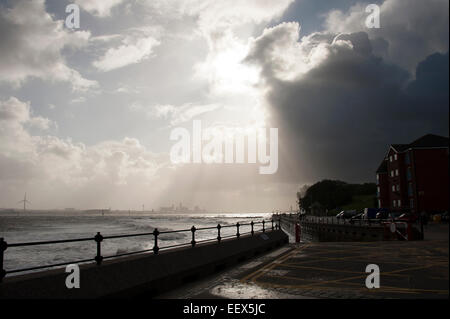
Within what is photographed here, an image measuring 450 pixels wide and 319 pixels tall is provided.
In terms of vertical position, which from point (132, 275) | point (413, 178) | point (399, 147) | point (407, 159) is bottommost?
point (132, 275)

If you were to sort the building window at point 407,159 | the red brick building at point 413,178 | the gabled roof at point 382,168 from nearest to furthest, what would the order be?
the red brick building at point 413,178, the building window at point 407,159, the gabled roof at point 382,168

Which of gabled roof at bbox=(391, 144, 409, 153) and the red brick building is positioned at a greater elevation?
gabled roof at bbox=(391, 144, 409, 153)

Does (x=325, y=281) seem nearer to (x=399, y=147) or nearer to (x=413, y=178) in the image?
(x=413, y=178)

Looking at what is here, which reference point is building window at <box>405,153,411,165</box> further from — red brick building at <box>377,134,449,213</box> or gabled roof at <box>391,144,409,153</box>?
gabled roof at <box>391,144,409,153</box>

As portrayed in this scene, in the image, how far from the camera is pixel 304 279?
982 cm

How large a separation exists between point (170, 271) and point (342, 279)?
499cm

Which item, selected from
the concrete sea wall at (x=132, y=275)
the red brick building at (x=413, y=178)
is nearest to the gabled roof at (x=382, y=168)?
the red brick building at (x=413, y=178)

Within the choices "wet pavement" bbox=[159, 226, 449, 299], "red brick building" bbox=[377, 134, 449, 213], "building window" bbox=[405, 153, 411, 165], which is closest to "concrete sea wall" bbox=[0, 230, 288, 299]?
"wet pavement" bbox=[159, 226, 449, 299]

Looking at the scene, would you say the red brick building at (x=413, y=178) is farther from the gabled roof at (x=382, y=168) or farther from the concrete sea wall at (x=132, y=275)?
the concrete sea wall at (x=132, y=275)

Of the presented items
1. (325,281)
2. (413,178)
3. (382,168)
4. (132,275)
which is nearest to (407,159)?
(413,178)

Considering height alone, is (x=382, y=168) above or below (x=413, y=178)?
above

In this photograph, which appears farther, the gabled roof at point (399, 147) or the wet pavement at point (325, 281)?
the gabled roof at point (399, 147)

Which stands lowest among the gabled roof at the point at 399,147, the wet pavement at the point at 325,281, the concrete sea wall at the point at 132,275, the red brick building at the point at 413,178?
the wet pavement at the point at 325,281
